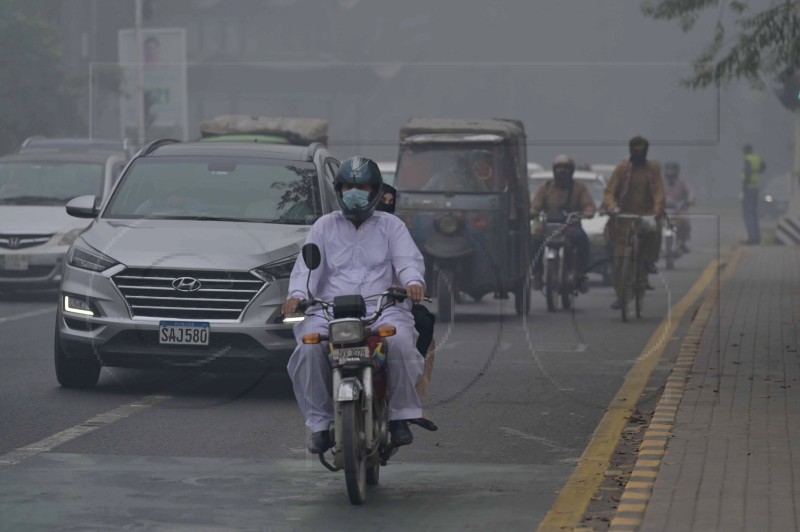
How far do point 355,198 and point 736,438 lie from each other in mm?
2500

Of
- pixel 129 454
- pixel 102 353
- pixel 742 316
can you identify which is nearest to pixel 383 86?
pixel 742 316

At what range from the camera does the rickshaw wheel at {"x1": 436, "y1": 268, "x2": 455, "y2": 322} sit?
57.3 feet

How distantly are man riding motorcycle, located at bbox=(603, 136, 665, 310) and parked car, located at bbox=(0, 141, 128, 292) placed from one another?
20.5ft

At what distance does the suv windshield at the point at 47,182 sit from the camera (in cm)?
2039

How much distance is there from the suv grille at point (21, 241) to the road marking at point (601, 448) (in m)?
7.30

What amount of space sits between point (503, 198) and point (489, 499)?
1119 centimetres

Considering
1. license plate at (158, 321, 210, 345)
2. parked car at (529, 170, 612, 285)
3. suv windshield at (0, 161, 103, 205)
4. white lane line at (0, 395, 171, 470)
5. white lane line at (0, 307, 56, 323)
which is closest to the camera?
white lane line at (0, 395, 171, 470)

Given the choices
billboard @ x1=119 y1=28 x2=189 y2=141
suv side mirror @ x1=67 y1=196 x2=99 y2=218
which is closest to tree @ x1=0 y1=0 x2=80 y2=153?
billboard @ x1=119 y1=28 x2=189 y2=141

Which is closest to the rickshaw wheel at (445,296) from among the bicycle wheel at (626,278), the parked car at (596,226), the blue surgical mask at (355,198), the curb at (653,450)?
the bicycle wheel at (626,278)

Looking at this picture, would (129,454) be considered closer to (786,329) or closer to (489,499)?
(489,499)

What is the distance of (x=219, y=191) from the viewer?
12289 mm

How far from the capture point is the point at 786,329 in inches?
596

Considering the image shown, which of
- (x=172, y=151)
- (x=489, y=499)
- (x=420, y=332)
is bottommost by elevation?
(x=489, y=499)

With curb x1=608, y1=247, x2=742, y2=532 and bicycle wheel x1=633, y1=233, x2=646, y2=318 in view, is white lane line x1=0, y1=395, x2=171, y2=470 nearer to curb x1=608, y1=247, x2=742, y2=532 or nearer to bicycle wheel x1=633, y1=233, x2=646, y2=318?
curb x1=608, y1=247, x2=742, y2=532
